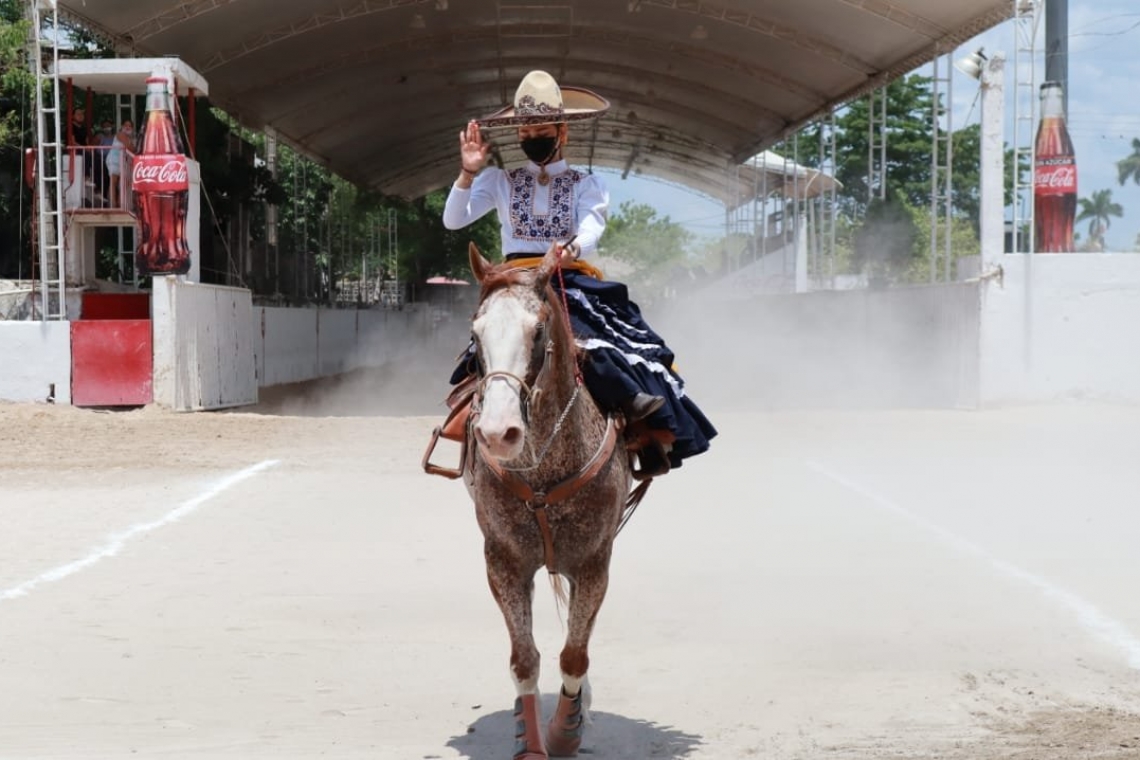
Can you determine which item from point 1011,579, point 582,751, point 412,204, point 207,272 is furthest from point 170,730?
point 412,204

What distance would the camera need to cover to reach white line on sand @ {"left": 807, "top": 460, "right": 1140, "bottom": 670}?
7508 millimetres

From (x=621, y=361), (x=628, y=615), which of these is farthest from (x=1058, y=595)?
(x=621, y=361)

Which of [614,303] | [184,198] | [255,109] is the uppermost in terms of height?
[255,109]

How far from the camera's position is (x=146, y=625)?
816 centimetres

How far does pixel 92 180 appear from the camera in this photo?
81.5 feet

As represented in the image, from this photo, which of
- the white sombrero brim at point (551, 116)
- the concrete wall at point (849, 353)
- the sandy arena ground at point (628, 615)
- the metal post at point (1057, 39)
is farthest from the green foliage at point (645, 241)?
the white sombrero brim at point (551, 116)

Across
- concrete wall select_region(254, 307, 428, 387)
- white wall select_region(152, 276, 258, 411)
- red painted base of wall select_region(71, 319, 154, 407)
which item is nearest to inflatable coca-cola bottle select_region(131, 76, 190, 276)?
white wall select_region(152, 276, 258, 411)

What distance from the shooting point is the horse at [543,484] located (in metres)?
5.11

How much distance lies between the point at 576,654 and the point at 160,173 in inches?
727

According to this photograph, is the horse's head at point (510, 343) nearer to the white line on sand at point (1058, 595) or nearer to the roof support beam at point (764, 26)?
the white line on sand at point (1058, 595)

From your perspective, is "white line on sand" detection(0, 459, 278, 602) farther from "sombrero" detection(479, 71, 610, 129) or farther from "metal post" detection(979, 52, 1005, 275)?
"metal post" detection(979, 52, 1005, 275)

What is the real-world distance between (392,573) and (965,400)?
14.6 meters

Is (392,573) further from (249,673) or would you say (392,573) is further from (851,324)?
(851,324)

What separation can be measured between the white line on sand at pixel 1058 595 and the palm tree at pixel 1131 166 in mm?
90689
